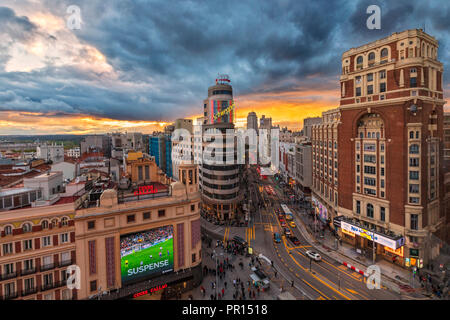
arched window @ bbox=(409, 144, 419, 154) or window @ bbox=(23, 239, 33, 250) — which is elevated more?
arched window @ bbox=(409, 144, 419, 154)

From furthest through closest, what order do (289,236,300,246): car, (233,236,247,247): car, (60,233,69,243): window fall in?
(289,236,300,246): car
(233,236,247,247): car
(60,233,69,243): window

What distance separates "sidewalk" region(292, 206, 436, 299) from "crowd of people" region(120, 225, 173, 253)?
108ft

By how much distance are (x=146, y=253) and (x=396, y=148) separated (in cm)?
4750

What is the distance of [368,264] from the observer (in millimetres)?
41156

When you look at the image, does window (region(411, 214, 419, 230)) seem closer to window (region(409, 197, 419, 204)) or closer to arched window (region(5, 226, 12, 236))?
window (region(409, 197, 419, 204))

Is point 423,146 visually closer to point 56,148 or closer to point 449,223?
point 449,223

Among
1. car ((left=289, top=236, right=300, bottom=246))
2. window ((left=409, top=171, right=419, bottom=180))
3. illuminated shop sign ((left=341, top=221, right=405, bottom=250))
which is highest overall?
window ((left=409, top=171, right=419, bottom=180))

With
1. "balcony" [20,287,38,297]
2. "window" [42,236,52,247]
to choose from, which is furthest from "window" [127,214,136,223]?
"balcony" [20,287,38,297]

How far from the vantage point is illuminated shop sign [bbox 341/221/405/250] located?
3912 cm

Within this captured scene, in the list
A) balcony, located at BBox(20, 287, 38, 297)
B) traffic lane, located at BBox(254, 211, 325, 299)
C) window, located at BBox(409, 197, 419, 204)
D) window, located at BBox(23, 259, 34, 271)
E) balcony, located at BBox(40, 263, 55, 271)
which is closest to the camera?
balcony, located at BBox(20, 287, 38, 297)

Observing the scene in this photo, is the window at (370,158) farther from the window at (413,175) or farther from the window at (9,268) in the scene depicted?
the window at (9,268)

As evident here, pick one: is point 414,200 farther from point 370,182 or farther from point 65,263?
point 65,263

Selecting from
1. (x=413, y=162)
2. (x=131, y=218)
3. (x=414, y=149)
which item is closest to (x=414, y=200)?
(x=413, y=162)
